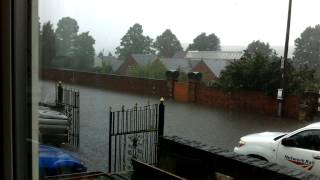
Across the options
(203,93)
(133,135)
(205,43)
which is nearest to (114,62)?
(205,43)

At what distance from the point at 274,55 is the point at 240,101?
0.26 metres

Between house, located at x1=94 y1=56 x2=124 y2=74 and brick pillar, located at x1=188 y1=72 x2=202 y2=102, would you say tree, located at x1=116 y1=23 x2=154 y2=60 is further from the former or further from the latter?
brick pillar, located at x1=188 y1=72 x2=202 y2=102

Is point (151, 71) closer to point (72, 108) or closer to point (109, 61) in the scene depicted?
point (109, 61)

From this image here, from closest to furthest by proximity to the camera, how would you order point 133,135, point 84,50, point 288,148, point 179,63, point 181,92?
1. point 84,50
2. point 179,63
3. point 181,92
4. point 288,148
5. point 133,135

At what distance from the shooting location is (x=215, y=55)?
1.09m

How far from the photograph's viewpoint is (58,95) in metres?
1.12

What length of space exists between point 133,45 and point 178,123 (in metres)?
0.76

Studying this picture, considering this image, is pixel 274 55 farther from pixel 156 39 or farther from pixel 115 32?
pixel 115 32

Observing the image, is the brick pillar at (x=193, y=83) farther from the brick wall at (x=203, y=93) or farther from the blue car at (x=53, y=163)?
the blue car at (x=53, y=163)

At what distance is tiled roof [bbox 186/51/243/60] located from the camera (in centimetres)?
107

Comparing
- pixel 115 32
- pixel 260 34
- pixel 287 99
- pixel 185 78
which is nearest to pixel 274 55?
pixel 260 34

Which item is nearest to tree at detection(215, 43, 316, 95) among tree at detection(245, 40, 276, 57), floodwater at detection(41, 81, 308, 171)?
tree at detection(245, 40, 276, 57)

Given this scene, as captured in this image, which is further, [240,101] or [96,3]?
[240,101]

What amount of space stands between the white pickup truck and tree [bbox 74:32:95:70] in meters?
0.97
